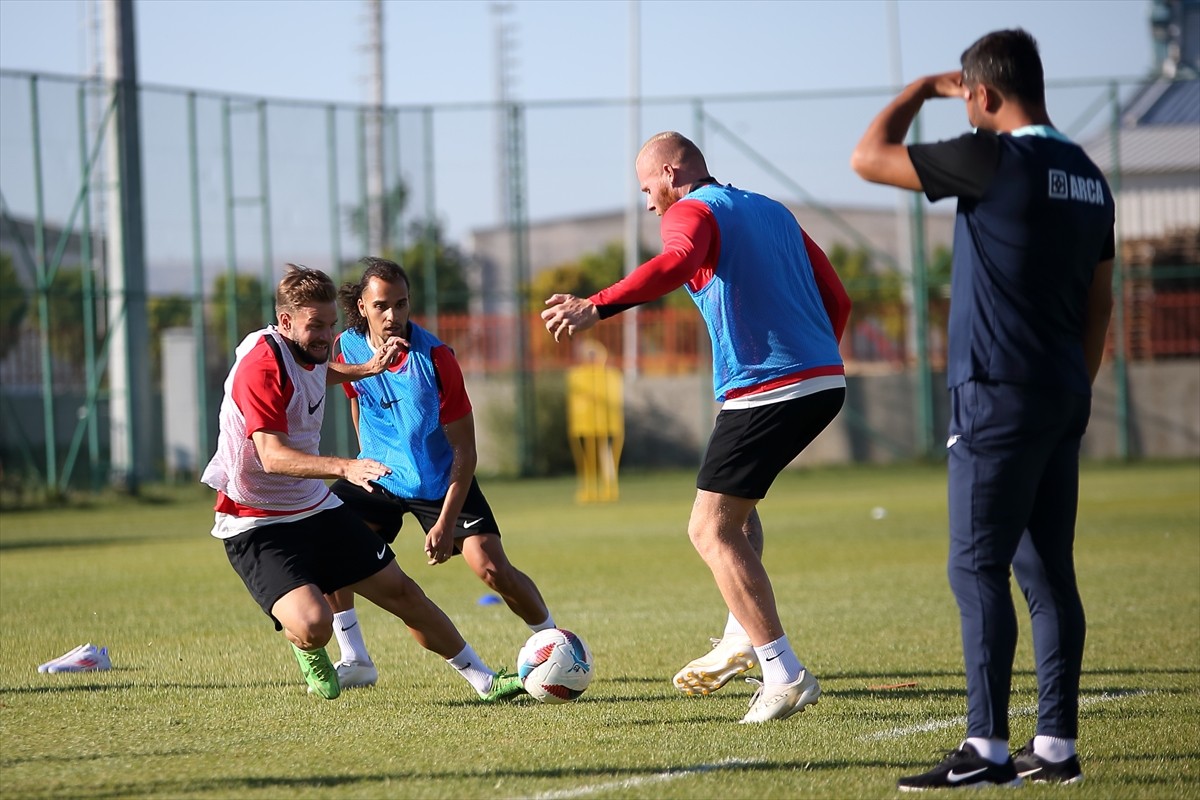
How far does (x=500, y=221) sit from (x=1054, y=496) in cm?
5449

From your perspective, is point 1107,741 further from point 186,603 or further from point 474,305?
point 474,305

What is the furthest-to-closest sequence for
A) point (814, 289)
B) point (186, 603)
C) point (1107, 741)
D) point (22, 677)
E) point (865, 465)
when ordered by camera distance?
point (865, 465), point (186, 603), point (22, 677), point (814, 289), point (1107, 741)

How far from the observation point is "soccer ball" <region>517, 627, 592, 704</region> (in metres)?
6.10

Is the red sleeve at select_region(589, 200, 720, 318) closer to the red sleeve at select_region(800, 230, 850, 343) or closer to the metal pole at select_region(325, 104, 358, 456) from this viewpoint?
the red sleeve at select_region(800, 230, 850, 343)

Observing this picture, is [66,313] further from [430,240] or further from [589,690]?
[589,690]

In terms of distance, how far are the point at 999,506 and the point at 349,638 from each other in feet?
11.2

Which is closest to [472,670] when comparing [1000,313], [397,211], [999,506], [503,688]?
[503,688]

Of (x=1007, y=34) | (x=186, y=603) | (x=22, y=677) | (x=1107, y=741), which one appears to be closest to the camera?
(x=1007, y=34)

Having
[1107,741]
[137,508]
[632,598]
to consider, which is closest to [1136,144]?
[137,508]

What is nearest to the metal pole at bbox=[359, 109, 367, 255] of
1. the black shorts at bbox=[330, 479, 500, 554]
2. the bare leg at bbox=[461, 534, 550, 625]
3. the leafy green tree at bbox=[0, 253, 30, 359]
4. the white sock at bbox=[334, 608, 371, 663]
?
the leafy green tree at bbox=[0, 253, 30, 359]

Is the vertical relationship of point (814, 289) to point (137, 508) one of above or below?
above

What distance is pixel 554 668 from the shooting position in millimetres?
6098

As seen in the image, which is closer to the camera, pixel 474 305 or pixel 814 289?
pixel 814 289

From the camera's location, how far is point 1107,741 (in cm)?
518
